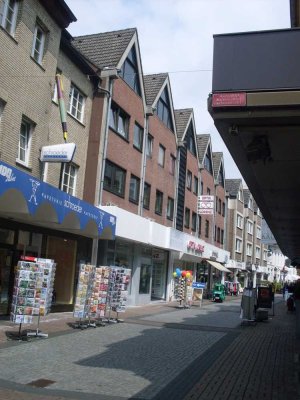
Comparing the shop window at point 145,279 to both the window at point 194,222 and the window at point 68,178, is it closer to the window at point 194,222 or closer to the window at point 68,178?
the window at point 68,178

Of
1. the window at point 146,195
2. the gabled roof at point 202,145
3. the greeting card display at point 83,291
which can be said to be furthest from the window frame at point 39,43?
the gabled roof at point 202,145

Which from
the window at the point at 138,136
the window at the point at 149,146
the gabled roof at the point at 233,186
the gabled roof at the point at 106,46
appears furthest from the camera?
the gabled roof at the point at 233,186

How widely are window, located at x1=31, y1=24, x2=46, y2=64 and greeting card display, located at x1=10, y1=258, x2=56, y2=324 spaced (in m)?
7.23

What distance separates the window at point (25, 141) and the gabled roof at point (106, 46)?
20.5ft

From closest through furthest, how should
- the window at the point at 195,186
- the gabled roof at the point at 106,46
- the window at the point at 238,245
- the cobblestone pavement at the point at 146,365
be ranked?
the cobblestone pavement at the point at 146,365, the gabled roof at the point at 106,46, the window at the point at 195,186, the window at the point at 238,245

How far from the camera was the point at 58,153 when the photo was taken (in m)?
15.4

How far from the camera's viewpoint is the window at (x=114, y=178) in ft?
67.7

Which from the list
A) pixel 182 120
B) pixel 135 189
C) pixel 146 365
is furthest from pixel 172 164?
pixel 146 365

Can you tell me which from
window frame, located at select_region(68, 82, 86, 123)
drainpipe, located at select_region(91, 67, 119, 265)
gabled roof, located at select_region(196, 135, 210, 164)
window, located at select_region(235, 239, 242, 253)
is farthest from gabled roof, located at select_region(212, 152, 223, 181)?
window frame, located at select_region(68, 82, 86, 123)

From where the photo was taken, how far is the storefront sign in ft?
101

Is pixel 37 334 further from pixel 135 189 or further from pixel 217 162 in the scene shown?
pixel 217 162

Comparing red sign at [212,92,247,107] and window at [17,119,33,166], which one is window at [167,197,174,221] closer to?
window at [17,119,33,166]

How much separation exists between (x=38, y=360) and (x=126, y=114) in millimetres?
15374

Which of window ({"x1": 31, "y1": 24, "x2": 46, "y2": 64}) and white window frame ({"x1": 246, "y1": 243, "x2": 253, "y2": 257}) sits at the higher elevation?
window ({"x1": 31, "y1": 24, "x2": 46, "y2": 64})
